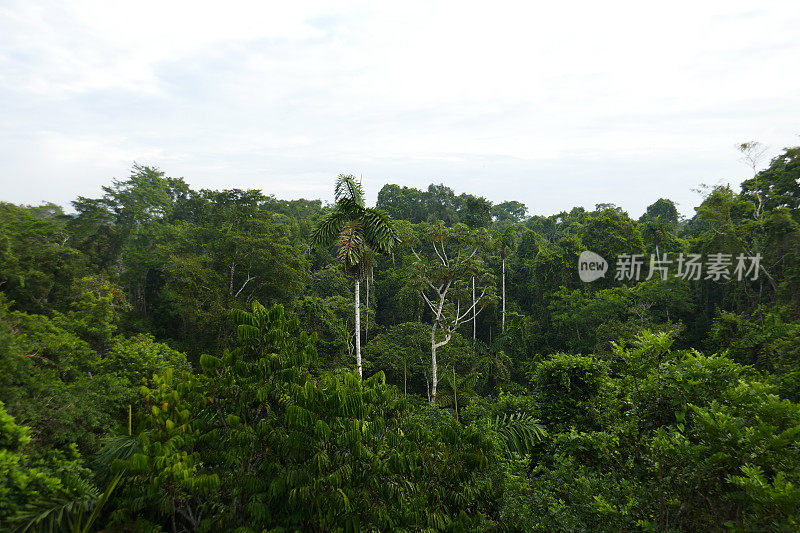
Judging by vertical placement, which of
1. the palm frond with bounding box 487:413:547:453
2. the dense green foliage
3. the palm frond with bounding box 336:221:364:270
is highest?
the palm frond with bounding box 336:221:364:270

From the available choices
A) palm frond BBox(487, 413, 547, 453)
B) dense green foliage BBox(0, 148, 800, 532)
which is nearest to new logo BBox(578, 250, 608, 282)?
dense green foliage BBox(0, 148, 800, 532)

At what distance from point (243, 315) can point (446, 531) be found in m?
3.21

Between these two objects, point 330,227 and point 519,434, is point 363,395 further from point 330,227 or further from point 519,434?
point 330,227

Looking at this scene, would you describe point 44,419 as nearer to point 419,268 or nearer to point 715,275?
point 419,268

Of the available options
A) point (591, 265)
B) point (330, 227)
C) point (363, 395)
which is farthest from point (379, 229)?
point (591, 265)

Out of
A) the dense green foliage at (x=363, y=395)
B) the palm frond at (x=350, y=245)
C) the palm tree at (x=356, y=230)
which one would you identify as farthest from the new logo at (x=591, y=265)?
the palm frond at (x=350, y=245)

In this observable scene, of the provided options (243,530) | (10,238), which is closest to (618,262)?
(243,530)

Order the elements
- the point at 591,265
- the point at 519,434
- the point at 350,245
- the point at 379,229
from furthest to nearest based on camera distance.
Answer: the point at 591,265
the point at 379,229
the point at 350,245
the point at 519,434

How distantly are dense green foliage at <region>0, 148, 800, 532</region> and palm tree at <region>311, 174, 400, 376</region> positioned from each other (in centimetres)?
9

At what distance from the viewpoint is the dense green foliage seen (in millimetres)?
3514

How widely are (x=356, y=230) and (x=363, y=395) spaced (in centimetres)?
713

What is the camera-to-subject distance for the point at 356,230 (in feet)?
35.0

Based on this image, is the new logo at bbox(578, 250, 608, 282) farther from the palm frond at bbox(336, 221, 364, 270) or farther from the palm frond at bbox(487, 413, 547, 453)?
the palm frond at bbox(487, 413, 547, 453)

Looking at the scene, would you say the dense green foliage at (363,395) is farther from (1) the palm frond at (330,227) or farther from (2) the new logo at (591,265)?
(2) the new logo at (591,265)
